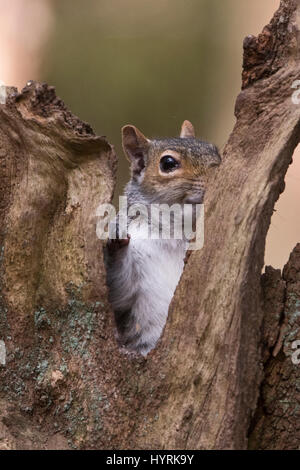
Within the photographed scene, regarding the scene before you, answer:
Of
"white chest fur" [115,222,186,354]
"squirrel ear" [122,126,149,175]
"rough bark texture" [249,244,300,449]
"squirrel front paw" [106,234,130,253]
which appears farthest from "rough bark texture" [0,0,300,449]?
"squirrel ear" [122,126,149,175]

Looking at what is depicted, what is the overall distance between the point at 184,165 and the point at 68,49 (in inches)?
63.1

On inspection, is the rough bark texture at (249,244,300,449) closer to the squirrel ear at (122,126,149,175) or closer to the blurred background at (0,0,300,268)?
the squirrel ear at (122,126,149,175)

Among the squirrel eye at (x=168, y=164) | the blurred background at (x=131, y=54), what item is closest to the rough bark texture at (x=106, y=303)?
the squirrel eye at (x=168, y=164)

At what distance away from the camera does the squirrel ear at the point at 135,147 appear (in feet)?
7.11

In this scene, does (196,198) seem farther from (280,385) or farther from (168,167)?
(280,385)

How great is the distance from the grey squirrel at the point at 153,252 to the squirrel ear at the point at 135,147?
0.03 m

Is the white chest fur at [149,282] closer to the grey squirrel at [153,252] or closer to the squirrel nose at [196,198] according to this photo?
the grey squirrel at [153,252]

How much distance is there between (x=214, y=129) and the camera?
355 centimetres

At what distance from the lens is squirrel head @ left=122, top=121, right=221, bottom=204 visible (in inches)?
76.6

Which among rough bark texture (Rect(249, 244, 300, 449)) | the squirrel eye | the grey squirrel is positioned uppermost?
the squirrel eye

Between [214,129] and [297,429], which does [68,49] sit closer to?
[214,129]

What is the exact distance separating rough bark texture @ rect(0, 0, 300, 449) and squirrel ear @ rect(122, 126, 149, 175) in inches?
19.1

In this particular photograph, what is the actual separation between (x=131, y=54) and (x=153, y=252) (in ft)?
5.20

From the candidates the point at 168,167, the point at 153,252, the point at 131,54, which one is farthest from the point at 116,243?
the point at 131,54
